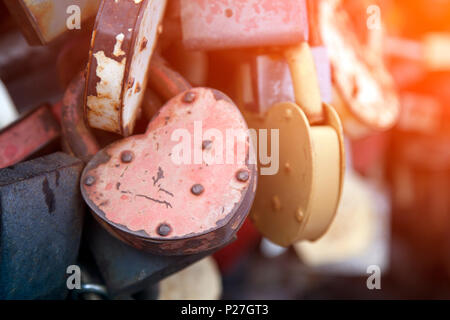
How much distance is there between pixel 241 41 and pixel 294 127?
121mm

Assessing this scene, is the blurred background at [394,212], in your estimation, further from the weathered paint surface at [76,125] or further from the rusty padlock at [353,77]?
the weathered paint surface at [76,125]

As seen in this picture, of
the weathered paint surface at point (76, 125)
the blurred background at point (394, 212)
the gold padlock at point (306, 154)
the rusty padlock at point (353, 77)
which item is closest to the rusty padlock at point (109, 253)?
the weathered paint surface at point (76, 125)

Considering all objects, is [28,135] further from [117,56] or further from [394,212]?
[394,212]

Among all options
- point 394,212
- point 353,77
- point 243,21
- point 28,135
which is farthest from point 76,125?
point 394,212

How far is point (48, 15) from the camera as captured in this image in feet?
1.44

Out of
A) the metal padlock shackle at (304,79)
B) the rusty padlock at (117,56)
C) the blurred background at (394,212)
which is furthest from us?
the blurred background at (394,212)

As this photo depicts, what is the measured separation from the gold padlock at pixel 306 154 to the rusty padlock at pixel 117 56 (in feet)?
0.61

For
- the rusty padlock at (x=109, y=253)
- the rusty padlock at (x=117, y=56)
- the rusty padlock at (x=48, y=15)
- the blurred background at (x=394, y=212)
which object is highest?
the rusty padlock at (x=48, y=15)

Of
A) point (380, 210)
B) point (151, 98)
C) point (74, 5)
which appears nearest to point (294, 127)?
point (151, 98)

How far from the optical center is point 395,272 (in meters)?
1.48

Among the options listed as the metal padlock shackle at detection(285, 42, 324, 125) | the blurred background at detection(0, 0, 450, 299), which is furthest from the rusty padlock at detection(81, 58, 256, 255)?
the blurred background at detection(0, 0, 450, 299)

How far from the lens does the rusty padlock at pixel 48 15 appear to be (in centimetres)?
42

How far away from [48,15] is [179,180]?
234mm

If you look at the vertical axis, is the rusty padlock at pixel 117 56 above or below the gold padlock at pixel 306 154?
Answer: above
